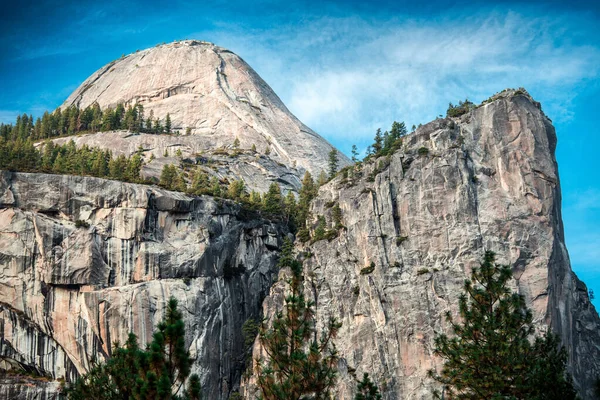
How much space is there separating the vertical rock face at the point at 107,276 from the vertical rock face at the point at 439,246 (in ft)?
19.6

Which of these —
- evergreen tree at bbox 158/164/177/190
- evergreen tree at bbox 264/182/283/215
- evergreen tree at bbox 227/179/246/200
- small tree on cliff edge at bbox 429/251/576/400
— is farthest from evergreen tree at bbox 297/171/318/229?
small tree on cliff edge at bbox 429/251/576/400

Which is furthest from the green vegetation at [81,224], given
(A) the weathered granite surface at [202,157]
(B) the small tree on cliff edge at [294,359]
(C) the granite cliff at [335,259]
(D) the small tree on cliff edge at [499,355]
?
(B) the small tree on cliff edge at [294,359]

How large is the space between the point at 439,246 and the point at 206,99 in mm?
81400

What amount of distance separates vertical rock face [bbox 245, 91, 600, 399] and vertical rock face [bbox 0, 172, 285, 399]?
19.6 ft

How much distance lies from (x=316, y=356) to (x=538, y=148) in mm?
57041

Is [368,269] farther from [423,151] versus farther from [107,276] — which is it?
[107,276]

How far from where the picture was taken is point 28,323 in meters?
75.8

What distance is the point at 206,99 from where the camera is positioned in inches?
5714

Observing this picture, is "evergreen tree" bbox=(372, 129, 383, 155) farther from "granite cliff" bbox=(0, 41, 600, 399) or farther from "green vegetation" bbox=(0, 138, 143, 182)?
"green vegetation" bbox=(0, 138, 143, 182)

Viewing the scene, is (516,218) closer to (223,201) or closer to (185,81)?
(223,201)

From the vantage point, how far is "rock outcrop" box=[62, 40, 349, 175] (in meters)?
132

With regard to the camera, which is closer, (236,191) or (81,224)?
(81,224)

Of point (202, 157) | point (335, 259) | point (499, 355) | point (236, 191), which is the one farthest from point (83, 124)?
point (499, 355)

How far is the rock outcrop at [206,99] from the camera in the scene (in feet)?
433
